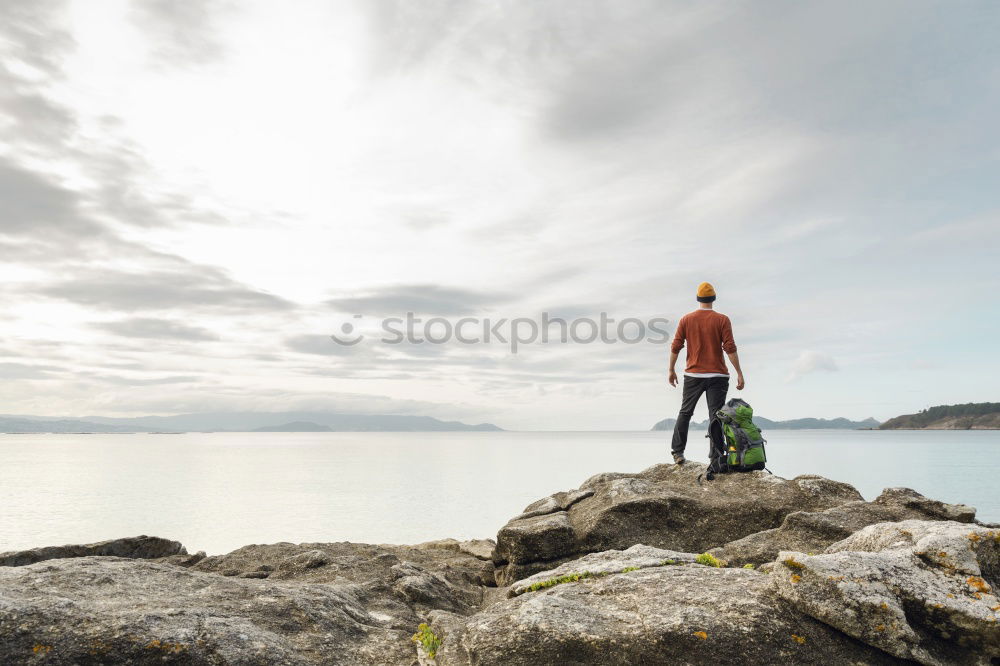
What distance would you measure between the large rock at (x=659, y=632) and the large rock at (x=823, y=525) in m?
4.25

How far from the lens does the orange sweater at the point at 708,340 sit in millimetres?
15695

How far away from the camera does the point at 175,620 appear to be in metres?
6.09

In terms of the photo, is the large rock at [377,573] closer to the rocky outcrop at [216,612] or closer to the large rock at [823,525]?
the rocky outcrop at [216,612]

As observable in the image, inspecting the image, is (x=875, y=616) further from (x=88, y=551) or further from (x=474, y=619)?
(x=88, y=551)

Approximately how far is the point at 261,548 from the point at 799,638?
35.1ft

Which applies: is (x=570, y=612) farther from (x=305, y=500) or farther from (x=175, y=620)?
(x=305, y=500)

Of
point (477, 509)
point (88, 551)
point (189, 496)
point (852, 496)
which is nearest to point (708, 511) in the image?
point (852, 496)

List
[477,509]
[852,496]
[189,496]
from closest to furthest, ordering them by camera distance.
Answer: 1. [852,496]
2. [477,509]
3. [189,496]

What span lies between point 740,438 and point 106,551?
14.9 metres

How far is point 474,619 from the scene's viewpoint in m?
6.63

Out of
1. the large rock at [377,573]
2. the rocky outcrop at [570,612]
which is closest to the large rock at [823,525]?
the rocky outcrop at [570,612]

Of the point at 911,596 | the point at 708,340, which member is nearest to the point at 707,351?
the point at 708,340

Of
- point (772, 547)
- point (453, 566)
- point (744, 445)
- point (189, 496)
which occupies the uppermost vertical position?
point (744, 445)

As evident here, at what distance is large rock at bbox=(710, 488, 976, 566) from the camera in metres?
10.7
